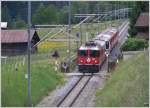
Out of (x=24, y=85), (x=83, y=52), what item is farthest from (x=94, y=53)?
(x=24, y=85)

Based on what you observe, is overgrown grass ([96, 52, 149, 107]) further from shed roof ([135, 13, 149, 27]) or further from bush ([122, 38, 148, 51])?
shed roof ([135, 13, 149, 27])

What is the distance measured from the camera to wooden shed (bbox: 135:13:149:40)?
44631mm

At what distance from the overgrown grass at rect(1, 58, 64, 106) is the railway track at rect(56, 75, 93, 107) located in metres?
0.88

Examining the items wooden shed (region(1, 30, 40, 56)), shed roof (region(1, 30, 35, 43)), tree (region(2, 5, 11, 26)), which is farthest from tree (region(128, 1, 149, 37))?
shed roof (region(1, 30, 35, 43))

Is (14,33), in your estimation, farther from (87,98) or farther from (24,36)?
(87,98)

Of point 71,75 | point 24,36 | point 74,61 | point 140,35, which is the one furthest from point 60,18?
point 71,75

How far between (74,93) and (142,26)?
23.0 meters

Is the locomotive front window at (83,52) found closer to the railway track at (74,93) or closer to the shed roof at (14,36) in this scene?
the railway track at (74,93)

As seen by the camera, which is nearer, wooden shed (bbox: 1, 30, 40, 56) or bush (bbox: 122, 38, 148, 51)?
wooden shed (bbox: 1, 30, 40, 56)

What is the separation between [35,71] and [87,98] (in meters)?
4.97

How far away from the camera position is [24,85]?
20719 mm

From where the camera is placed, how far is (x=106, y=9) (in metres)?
67.3

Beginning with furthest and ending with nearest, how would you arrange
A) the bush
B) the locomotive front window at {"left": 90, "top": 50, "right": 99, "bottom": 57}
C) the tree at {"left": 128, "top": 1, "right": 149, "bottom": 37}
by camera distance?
the tree at {"left": 128, "top": 1, "right": 149, "bottom": 37}, the bush, the locomotive front window at {"left": 90, "top": 50, "right": 99, "bottom": 57}

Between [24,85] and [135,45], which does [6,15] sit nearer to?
[135,45]
